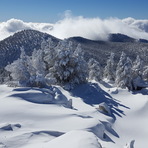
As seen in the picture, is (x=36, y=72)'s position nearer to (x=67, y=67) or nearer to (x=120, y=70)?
(x=67, y=67)

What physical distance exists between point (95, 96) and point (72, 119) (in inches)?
693

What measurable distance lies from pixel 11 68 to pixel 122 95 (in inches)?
794

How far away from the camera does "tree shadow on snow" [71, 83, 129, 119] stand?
35769 mm

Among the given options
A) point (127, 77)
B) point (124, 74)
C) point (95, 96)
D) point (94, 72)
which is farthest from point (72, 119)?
point (94, 72)

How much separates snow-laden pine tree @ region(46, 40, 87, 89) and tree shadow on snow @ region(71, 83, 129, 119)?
1853 mm

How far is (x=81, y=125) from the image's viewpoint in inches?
819

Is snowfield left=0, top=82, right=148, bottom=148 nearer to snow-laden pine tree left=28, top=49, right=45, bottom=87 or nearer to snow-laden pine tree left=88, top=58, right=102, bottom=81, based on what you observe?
snow-laden pine tree left=28, top=49, right=45, bottom=87

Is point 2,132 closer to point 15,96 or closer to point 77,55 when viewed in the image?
point 15,96

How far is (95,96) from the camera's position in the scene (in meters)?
39.4

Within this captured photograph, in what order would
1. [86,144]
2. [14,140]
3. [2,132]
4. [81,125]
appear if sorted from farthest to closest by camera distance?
[81,125], [2,132], [14,140], [86,144]

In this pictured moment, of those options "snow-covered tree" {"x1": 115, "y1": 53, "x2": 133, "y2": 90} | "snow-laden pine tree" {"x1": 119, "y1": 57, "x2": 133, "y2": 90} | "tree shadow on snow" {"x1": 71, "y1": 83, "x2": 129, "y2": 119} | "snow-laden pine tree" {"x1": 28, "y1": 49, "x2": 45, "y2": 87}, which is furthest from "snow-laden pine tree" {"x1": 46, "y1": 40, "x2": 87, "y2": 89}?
"snow-laden pine tree" {"x1": 119, "y1": 57, "x2": 133, "y2": 90}

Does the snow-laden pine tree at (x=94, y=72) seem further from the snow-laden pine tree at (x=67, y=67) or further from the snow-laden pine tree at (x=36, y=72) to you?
the snow-laden pine tree at (x=36, y=72)

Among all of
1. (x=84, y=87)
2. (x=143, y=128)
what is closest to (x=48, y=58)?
(x=84, y=87)

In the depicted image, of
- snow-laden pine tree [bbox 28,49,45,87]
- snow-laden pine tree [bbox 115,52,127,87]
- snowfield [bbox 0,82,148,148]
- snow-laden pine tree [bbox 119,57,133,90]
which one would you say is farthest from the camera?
snow-laden pine tree [bbox 115,52,127,87]
